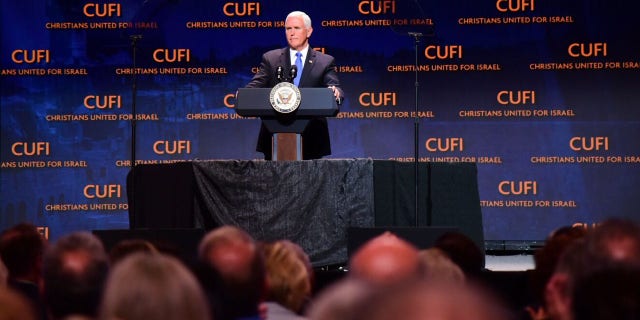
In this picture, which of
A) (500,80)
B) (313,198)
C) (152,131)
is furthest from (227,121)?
(313,198)

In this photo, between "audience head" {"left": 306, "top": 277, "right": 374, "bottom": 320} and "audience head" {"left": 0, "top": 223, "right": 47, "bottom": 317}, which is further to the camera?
"audience head" {"left": 0, "top": 223, "right": 47, "bottom": 317}

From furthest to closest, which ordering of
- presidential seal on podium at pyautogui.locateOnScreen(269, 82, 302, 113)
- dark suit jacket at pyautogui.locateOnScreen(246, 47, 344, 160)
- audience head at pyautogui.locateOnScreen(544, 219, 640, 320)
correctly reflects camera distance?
dark suit jacket at pyautogui.locateOnScreen(246, 47, 344, 160), presidential seal on podium at pyautogui.locateOnScreen(269, 82, 302, 113), audience head at pyautogui.locateOnScreen(544, 219, 640, 320)

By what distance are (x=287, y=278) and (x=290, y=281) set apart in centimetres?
2

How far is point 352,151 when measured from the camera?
32.5ft

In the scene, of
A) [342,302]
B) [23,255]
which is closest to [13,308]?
[342,302]

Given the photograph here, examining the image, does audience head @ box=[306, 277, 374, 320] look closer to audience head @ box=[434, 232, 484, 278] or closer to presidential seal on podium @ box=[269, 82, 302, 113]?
audience head @ box=[434, 232, 484, 278]

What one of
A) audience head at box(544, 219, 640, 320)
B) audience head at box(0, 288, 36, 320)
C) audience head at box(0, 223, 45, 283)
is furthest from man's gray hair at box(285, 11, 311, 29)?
audience head at box(0, 288, 36, 320)

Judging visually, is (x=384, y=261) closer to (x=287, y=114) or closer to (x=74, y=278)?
(x=74, y=278)

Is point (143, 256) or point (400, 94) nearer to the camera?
point (143, 256)

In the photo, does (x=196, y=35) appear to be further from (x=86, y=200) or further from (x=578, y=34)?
(x=578, y=34)

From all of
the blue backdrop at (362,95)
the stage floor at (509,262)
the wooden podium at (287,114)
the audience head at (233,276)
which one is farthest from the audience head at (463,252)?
the blue backdrop at (362,95)

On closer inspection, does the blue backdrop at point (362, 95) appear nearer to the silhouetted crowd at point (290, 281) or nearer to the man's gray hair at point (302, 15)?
the man's gray hair at point (302, 15)

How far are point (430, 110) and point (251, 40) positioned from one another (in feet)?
6.71

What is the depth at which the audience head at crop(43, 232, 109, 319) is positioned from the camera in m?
2.66
